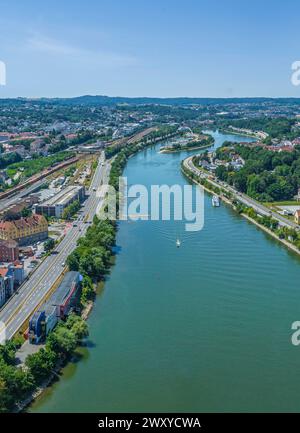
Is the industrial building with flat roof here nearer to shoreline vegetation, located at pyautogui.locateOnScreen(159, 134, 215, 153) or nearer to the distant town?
the distant town

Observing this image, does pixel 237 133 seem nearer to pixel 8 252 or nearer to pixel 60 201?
pixel 60 201

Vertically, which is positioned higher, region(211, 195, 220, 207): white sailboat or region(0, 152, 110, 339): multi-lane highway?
region(211, 195, 220, 207): white sailboat

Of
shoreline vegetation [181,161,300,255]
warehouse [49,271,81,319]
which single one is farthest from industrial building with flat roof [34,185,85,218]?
warehouse [49,271,81,319]

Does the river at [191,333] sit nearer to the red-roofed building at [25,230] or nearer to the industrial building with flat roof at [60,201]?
the red-roofed building at [25,230]

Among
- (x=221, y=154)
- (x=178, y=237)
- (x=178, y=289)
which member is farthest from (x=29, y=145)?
(x=178, y=289)

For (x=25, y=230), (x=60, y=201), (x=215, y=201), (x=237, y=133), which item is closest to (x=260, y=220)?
(x=215, y=201)

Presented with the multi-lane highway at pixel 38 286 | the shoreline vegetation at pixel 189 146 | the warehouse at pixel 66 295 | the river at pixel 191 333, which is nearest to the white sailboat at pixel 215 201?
the river at pixel 191 333
